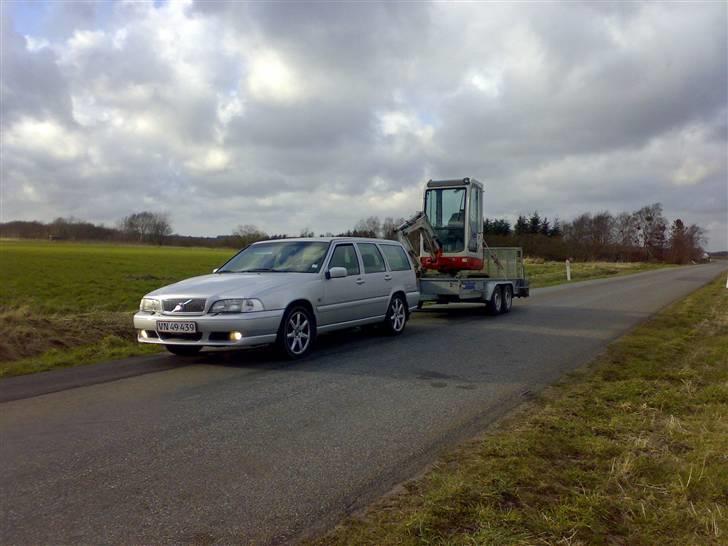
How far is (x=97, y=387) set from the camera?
21.6 ft

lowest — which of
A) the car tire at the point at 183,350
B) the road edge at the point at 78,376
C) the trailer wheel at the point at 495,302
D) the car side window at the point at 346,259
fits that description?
the road edge at the point at 78,376

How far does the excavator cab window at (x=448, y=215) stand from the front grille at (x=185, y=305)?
26.6 feet

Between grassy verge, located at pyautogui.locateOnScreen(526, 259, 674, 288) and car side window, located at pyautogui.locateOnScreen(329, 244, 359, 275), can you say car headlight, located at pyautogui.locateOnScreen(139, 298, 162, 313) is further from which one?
grassy verge, located at pyautogui.locateOnScreen(526, 259, 674, 288)

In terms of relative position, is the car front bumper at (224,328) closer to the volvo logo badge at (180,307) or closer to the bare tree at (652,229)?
the volvo logo badge at (180,307)

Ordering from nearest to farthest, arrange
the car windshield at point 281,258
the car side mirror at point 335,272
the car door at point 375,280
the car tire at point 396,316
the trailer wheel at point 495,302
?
the car side mirror at point 335,272
the car windshield at point 281,258
the car door at point 375,280
the car tire at point 396,316
the trailer wheel at point 495,302

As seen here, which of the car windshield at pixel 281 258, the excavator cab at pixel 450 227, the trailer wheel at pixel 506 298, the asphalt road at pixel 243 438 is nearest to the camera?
the asphalt road at pixel 243 438

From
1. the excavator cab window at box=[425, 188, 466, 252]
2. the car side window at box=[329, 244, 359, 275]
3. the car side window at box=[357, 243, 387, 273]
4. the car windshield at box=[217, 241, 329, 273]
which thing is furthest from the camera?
the excavator cab window at box=[425, 188, 466, 252]

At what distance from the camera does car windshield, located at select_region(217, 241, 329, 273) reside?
8945 mm

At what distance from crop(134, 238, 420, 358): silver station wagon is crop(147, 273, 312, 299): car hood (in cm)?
1

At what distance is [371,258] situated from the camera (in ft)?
33.8

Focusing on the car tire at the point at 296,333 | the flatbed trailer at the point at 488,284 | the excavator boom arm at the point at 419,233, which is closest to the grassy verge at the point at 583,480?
the car tire at the point at 296,333

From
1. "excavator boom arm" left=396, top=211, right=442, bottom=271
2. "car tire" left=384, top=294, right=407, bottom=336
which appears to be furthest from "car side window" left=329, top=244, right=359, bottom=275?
"excavator boom arm" left=396, top=211, right=442, bottom=271

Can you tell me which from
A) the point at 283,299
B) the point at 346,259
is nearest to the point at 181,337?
the point at 283,299

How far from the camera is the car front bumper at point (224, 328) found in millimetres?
7426
